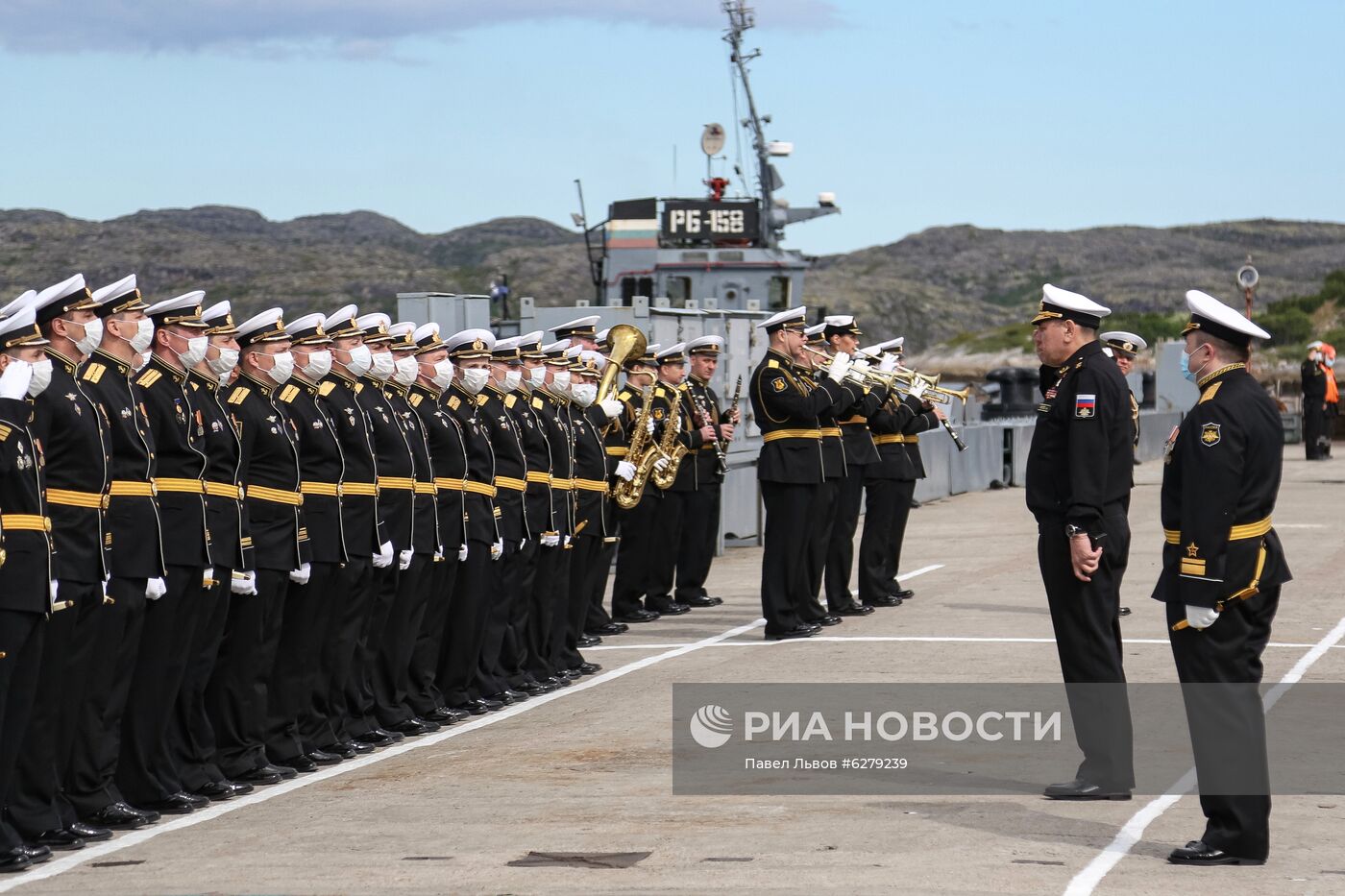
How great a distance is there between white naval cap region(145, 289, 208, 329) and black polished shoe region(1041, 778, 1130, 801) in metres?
4.34

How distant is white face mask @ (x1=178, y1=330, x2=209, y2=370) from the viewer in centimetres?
913

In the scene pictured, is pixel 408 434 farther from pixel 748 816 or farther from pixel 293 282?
pixel 293 282

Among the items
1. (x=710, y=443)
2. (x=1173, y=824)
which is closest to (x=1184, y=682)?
(x=1173, y=824)

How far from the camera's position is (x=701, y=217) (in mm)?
33906

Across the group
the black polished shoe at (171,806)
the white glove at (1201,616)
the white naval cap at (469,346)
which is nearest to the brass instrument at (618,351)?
the white naval cap at (469,346)

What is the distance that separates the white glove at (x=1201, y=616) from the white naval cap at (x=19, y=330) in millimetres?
4453

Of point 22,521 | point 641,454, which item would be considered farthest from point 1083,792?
point 641,454

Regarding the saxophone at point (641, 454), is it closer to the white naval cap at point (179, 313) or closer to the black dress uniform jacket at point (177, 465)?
the white naval cap at point (179, 313)

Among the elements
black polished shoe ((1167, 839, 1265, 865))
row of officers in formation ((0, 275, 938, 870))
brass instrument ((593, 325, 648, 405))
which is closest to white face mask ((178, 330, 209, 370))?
row of officers in formation ((0, 275, 938, 870))

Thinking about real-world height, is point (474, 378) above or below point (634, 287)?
below

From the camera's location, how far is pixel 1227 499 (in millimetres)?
7418

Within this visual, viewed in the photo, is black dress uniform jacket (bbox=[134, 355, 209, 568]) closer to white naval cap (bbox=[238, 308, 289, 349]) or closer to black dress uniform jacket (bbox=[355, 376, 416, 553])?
white naval cap (bbox=[238, 308, 289, 349])

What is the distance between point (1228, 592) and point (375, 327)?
5.51 meters

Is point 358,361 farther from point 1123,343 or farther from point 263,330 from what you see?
point 1123,343
